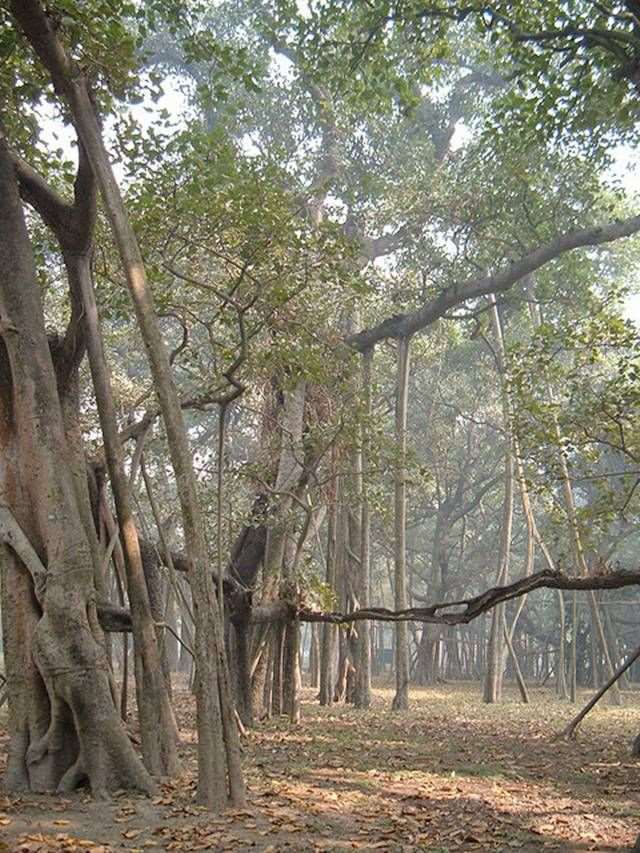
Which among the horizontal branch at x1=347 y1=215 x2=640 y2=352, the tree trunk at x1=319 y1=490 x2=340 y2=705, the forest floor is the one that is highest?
the horizontal branch at x1=347 y1=215 x2=640 y2=352

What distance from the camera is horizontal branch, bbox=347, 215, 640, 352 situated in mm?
15195

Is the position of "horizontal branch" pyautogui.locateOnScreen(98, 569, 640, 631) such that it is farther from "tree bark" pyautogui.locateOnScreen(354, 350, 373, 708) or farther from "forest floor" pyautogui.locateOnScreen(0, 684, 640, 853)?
"tree bark" pyautogui.locateOnScreen(354, 350, 373, 708)

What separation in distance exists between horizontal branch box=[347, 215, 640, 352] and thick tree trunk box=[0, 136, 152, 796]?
8234 millimetres

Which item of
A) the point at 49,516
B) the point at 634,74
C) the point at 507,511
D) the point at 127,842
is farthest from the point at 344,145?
the point at 127,842

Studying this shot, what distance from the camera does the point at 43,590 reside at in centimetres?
673

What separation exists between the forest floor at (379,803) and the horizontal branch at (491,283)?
23.3ft

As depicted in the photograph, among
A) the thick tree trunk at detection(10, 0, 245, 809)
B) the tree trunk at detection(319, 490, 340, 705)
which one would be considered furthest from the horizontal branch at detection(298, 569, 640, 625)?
the tree trunk at detection(319, 490, 340, 705)

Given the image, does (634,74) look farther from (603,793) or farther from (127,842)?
(127,842)

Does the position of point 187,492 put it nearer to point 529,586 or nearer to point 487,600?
point 487,600

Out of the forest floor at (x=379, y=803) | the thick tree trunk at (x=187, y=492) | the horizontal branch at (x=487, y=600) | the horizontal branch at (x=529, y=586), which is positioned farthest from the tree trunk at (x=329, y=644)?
the thick tree trunk at (x=187, y=492)

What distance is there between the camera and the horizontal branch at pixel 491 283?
49.9 feet

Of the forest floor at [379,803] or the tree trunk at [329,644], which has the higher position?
the tree trunk at [329,644]

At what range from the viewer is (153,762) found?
7.20 meters

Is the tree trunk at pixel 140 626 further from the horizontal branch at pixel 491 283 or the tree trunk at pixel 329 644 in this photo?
the tree trunk at pixel 329 644
